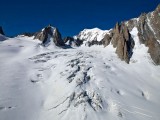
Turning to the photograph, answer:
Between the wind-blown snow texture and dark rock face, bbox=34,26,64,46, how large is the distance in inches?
816

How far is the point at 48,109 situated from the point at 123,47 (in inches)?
1479

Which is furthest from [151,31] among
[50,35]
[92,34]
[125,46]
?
[92,34]

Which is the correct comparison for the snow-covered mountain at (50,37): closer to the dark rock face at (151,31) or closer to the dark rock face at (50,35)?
the dark rock face at (50,35)

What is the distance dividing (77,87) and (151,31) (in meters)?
41.2

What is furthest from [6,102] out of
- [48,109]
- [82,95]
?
[82,95]

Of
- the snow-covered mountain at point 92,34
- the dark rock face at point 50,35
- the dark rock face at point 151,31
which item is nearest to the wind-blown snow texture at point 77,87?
the dark rock face at point 151,31

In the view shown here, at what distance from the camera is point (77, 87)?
4800cm

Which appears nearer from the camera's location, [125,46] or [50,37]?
[125,46]

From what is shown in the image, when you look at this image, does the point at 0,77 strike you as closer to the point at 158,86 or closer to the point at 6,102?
the point at 6,102

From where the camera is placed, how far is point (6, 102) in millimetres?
A: 41812

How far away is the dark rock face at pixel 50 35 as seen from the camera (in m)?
90.9

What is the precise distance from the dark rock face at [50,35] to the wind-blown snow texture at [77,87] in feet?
68.0

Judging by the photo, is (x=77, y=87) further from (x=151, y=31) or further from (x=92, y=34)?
(x=92, y=34)

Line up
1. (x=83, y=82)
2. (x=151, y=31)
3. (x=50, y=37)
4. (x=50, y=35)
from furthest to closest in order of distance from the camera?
1. (x=50, y=35)
2. (x=50, y=37)
3. (x=151, y=31)
4. (x=83, y=82)
